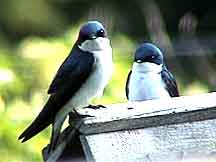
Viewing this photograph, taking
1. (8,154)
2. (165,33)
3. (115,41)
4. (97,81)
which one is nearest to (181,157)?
(97,81)

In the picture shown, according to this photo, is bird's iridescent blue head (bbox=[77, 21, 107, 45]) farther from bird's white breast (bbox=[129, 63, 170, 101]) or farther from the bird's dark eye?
bird's white breast (bbox=[129, 63, 170, 101])

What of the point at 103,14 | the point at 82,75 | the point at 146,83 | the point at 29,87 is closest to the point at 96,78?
the point at 82,75

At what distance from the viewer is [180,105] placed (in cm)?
164

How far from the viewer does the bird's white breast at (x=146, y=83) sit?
219 cm

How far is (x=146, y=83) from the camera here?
7.30 feet

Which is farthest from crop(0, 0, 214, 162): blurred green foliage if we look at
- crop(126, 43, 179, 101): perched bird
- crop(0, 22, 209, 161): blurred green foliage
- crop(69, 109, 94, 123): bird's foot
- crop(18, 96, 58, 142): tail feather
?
crop(69, 109, 94, 123): bird's foot

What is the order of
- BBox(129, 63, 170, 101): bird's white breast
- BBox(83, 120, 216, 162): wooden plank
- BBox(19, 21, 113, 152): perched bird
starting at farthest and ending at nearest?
BBox(129, 63, 170, 101): bird's white breast, BBox(19, 21, 113, 152): perched bird, BBox(83, 120, 216, 162): wooden plank

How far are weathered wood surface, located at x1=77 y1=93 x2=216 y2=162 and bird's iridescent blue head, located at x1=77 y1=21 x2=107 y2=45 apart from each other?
0.47 meters

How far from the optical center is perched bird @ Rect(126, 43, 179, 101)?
220cm

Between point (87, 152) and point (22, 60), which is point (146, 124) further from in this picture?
point (22, 60)

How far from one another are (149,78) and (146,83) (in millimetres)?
37

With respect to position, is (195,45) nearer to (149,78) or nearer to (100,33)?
(149,78)

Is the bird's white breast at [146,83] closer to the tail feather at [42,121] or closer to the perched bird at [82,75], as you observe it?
the perched bird at [82,75]

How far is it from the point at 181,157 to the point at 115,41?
2272mm
